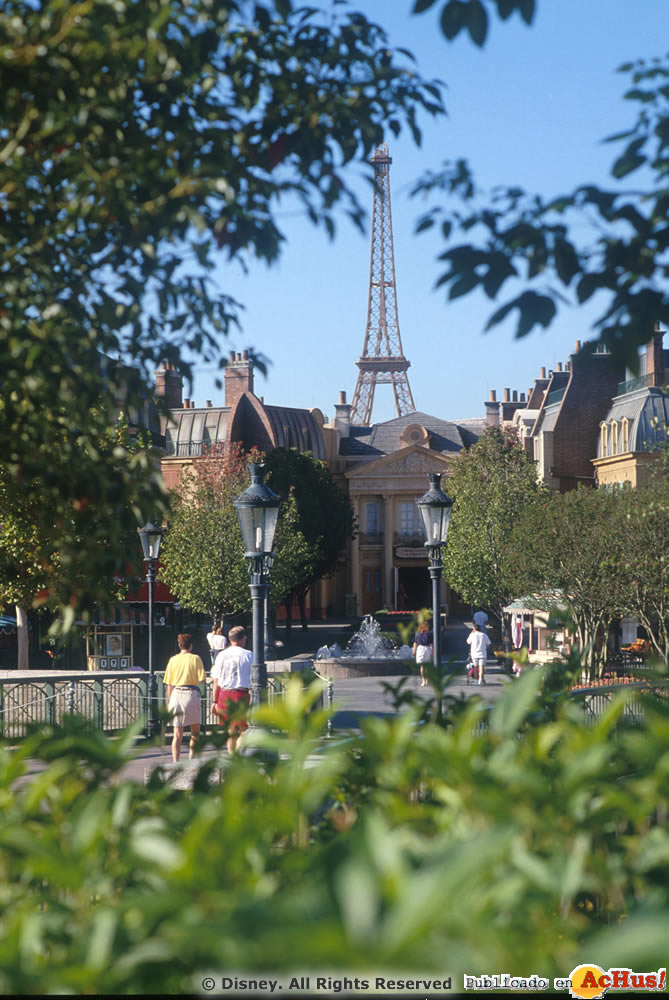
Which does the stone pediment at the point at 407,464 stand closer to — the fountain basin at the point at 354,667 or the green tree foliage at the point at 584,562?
the fountain basin at the point at 354,667

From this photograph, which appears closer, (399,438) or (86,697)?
(86,697)

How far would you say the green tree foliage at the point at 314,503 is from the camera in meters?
60.0

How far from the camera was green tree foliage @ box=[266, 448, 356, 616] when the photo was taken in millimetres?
60031

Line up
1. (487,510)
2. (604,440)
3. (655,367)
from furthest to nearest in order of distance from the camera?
(604,440) → (655,367) → (487,510)

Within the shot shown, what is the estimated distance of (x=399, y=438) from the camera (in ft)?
280

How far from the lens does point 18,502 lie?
19.3 feet

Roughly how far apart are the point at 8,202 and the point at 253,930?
3.19 m

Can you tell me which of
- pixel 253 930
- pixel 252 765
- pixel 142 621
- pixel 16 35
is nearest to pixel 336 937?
pixel 253 930

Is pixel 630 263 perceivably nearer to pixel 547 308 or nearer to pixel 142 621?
pixel 547 308

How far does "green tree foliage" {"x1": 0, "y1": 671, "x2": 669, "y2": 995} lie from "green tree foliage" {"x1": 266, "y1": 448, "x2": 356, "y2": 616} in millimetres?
54767

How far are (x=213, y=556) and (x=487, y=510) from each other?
1218cm

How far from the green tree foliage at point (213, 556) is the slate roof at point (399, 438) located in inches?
1585

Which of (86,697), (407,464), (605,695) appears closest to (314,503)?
(407,464)

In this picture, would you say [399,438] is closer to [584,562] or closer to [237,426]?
[237,426]
